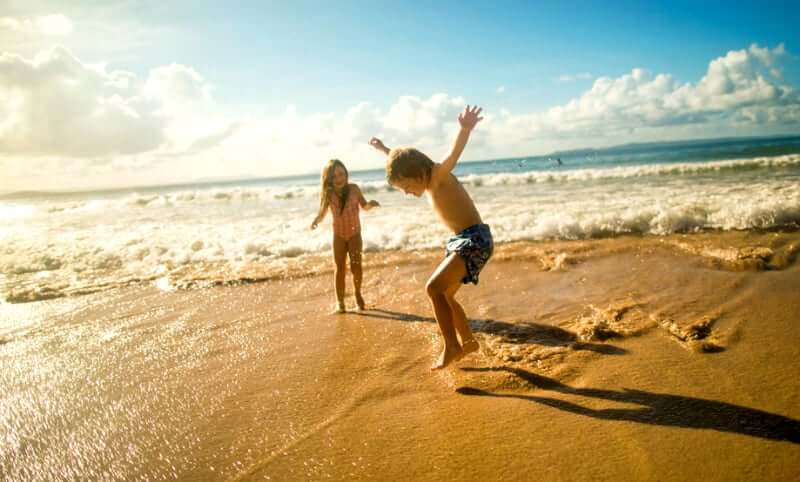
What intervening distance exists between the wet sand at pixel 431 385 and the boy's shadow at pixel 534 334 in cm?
2

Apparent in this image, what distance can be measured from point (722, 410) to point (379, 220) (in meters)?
8.35

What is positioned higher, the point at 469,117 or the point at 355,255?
the point at 469,117

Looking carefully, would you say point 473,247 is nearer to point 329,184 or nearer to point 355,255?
point 355,255

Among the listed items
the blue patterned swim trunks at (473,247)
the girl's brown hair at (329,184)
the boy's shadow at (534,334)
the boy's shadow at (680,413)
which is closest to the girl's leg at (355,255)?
the girl's brown hair at (329,184)

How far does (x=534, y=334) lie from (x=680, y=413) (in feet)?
4.38

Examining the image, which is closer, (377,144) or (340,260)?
(377,144)

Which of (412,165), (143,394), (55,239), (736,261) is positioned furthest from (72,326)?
(55,239)

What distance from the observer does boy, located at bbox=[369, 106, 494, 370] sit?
2.91 meters

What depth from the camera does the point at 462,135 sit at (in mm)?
2852

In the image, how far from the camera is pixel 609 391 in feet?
8.34

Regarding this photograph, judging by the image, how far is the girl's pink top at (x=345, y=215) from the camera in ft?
15.8

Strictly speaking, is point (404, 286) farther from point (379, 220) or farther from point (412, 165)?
point (379, 220)

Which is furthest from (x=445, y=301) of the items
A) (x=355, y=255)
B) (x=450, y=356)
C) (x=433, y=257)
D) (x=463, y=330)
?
(x=433, y=257)

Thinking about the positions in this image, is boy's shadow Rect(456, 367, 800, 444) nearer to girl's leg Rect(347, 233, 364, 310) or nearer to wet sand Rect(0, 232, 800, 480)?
wet sand Rect(0, 232, 800, 480)
